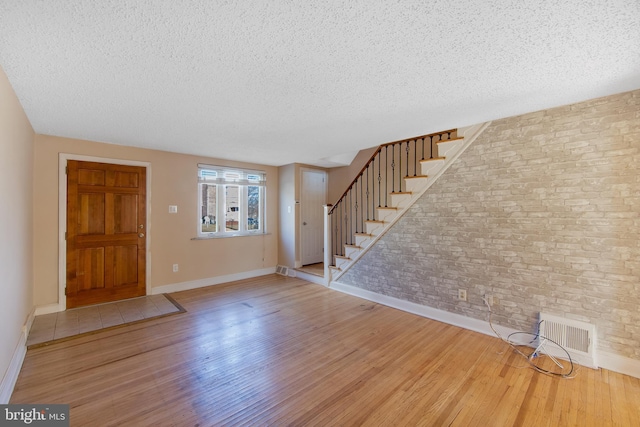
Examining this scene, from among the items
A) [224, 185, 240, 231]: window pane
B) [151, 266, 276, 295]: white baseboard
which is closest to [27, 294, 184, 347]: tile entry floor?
[151, 266, 276, 295]: white baseboard

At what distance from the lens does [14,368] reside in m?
2.21

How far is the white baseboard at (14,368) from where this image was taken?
1.92m

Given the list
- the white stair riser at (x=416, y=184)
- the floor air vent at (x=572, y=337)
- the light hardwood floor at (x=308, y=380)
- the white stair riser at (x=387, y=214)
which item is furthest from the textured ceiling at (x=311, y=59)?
the light hardwood floor at (x=308, y=380)

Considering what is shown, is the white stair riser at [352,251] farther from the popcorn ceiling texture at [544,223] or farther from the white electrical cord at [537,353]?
the white electrical cord at [537,353]

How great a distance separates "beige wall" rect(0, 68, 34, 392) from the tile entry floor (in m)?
0.26

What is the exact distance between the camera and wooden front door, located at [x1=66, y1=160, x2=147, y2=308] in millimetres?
3760

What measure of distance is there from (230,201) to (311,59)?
3982mm

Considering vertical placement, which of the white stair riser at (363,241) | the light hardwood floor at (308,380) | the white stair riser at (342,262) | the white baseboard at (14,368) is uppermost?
the white stair riser at (363,241)

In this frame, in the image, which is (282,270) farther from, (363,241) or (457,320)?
(457,320)

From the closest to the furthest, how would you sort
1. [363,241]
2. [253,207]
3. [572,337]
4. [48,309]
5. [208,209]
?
[572,337] < [48,309] < [363,241] < [208,209] < [253,207]

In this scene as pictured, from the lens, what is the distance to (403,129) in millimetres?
3305

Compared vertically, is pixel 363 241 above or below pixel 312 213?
below

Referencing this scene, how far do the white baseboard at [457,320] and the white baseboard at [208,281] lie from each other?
65.2 inches

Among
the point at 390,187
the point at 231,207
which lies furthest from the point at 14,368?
the point at 390,187
